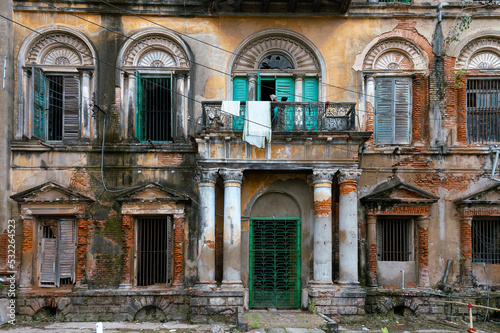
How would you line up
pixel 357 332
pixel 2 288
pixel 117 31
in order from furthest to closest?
1. pixel 117 31
2. pixel 2 288
3. pixel 357 332

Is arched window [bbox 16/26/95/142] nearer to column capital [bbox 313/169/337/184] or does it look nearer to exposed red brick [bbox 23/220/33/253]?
exposed red brick [bbox 23/220/33/253]

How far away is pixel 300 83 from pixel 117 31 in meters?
6.26

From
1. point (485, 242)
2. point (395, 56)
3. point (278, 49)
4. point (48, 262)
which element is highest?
point (278, 49)

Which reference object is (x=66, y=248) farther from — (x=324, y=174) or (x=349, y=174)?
(x=349, y=174)

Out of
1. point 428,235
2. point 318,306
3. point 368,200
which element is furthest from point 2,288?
point 428,235

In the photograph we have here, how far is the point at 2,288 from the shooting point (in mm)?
13789

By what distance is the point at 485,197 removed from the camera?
14.4 meters

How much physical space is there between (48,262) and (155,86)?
660cm

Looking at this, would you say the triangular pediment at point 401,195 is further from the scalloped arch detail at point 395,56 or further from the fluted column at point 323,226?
the scalloped arch detail at point 395,56

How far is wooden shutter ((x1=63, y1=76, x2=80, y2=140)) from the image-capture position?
14789mm

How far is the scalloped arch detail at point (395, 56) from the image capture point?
1498 centimetres

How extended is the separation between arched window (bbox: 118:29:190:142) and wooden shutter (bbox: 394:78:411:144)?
7006 millimetres

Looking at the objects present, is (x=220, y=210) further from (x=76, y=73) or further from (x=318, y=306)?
(x=76, y=73)

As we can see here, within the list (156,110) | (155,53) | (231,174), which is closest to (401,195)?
(231,174)
